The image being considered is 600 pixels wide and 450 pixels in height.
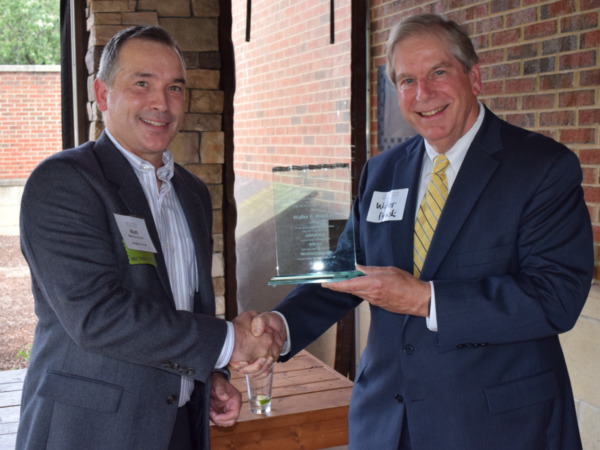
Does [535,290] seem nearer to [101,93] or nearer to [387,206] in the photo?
[387,206]

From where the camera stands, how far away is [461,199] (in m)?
1.54

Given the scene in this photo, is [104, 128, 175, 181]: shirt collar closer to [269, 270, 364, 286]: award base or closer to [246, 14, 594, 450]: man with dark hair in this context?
[269, 270, 364, 286]: award base

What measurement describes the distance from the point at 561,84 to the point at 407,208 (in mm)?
1496

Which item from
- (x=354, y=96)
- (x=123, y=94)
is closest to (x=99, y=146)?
(x=123, y=94)

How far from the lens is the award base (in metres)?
1.57

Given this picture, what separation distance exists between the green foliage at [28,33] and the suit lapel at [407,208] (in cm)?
437

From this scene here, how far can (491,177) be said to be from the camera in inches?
60.9

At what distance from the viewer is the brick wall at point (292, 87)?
388 cm

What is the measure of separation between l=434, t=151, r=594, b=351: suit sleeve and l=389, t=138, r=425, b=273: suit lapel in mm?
192

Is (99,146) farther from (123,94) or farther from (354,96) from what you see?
(354,96)

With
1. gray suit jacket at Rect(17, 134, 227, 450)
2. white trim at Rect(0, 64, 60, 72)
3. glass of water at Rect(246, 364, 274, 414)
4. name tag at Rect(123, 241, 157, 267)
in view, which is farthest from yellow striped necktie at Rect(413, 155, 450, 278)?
white trim at Rect(0, 64, 60, 72)

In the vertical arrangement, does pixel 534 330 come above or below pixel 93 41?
below

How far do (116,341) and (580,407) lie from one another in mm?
2200

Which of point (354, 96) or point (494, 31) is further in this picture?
point (354, 96)
